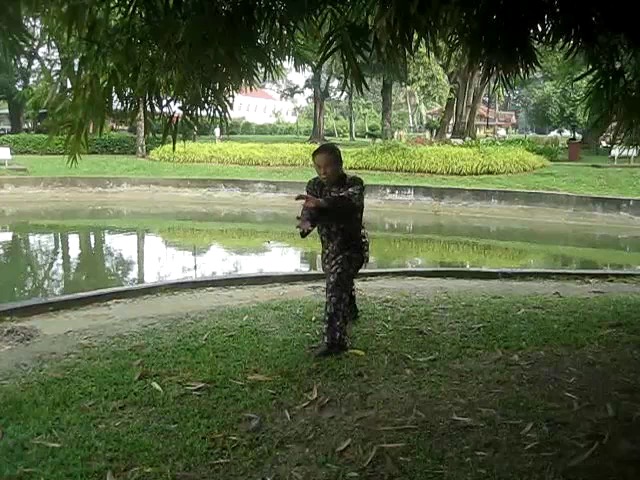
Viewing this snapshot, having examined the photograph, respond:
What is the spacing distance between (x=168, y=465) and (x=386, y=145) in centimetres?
1672

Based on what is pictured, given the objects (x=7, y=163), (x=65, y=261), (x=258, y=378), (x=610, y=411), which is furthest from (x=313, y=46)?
(x=7, y=163)

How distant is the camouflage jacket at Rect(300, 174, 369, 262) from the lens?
3582mm

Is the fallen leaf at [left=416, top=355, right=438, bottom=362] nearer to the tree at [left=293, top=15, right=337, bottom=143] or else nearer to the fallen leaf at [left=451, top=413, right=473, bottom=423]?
the fallen leaf at [left=451, top=413, right=473, bottom=423]

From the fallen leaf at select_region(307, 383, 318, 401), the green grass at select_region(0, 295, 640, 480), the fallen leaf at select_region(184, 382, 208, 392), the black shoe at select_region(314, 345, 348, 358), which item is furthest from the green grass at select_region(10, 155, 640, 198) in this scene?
the fallen leaf at select_region(307, 383, 318, 401)

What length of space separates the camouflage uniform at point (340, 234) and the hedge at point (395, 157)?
12.6 m

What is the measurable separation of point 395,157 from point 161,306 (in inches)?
512

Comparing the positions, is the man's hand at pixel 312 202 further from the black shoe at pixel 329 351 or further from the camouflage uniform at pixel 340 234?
the black shoe at pixel 329 351

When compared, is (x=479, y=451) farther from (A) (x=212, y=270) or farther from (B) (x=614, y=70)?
(A) (x=212, y=270)

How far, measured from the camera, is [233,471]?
2605mm

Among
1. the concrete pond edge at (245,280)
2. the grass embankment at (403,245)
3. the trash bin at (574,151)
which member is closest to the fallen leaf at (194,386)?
the concrete pond edge at (245,280)

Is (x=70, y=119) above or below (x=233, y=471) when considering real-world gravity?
above

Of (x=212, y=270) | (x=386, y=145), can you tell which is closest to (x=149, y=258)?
(x=212, y=270)

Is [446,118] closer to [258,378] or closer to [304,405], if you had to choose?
[258,378]

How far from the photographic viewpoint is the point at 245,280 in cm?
622
